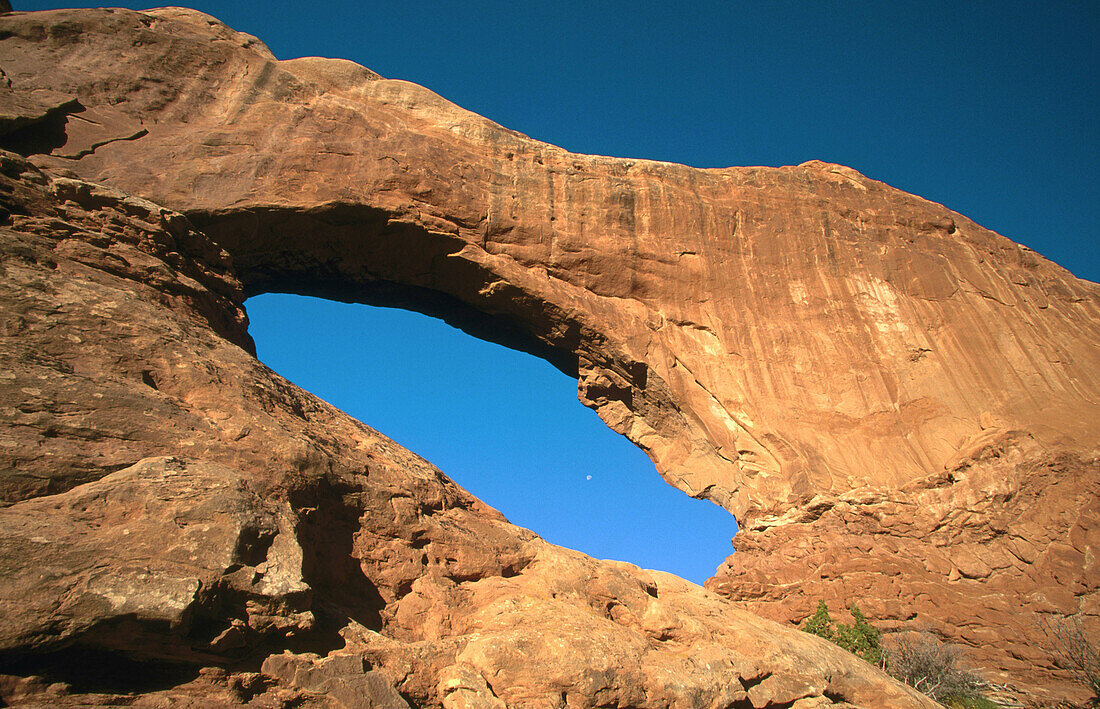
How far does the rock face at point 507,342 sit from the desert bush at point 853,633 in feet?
2.08

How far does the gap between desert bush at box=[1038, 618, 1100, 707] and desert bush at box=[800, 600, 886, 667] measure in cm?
292

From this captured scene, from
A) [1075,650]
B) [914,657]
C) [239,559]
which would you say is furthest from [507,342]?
[1075,650]

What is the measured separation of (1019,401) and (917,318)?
9.69 ft

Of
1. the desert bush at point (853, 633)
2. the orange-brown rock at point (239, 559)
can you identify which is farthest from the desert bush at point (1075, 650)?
the orange-brown rock at point (239, 559)

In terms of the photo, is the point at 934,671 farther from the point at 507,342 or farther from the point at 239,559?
the point at 239,559

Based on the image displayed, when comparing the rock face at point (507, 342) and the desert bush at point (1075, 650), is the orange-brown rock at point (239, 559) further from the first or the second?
the desert bush at point (1075, 650)

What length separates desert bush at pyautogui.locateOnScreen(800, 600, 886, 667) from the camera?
12352 millimetres

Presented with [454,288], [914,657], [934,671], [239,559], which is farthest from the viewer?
[454,288]

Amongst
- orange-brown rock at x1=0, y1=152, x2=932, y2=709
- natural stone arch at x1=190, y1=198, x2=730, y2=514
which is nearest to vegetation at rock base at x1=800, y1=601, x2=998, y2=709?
natural stone arch at x1=190, y1=198, x2=730, y2=514

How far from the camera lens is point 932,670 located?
12062 mm

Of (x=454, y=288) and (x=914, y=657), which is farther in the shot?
(x=454, y=288)

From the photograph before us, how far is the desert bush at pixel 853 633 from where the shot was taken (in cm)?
1235

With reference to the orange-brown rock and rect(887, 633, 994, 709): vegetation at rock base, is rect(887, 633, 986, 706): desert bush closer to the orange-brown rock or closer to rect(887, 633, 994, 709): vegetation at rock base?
rect(887, 633, 994, 709): vegetation at rock base

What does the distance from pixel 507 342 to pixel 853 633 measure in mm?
9931
